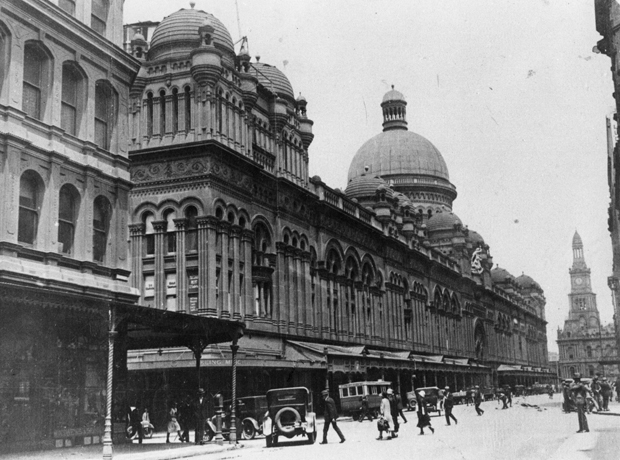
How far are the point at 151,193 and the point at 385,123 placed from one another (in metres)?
72.5

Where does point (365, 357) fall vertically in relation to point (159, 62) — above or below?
below

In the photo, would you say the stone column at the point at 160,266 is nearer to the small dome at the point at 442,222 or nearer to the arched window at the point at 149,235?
the arched window at the point at 149,235

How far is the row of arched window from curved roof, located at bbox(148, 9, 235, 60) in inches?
687

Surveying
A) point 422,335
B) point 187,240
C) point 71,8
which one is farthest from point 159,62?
point 422,335

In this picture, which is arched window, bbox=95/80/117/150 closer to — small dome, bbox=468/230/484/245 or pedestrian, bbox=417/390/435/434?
pedestrian, bbox=417/390/435/434

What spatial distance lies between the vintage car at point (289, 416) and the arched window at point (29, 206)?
30.8 feet

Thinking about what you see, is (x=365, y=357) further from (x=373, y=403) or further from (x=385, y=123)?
(x=385, y=123)

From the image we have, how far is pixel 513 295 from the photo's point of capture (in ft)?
400

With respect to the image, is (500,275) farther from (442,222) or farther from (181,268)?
(181,268)

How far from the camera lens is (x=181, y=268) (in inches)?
1516

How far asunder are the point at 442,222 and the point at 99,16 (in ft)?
234

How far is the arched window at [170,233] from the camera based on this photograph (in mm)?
39438

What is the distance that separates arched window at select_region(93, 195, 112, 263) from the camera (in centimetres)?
2662

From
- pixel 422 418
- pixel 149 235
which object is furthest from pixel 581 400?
pixel 149 235
